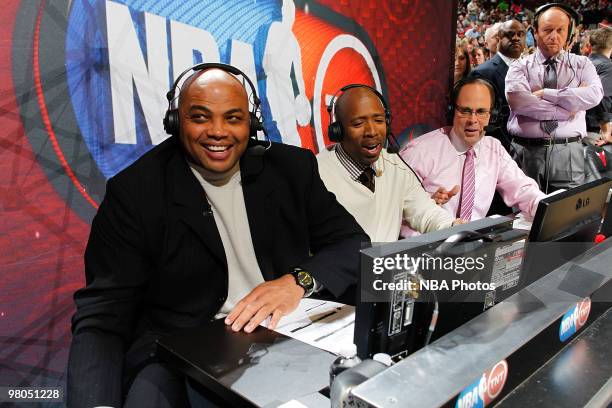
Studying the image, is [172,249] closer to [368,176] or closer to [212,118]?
[212,118]

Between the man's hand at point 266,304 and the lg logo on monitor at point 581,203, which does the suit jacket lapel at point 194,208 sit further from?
the lg logo on monitor at point 581,203

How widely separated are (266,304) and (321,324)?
0.48ft

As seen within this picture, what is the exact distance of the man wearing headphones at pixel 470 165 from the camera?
2.71 meters

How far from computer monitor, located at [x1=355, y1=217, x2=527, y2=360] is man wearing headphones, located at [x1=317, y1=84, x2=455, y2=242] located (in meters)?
1.31

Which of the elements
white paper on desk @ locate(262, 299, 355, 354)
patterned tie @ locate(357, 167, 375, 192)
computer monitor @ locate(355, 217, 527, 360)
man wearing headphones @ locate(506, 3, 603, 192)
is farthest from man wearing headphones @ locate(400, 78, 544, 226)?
computer monitor @ locate(355, 217, 527, 360)

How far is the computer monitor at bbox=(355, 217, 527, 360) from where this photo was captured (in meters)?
0.85

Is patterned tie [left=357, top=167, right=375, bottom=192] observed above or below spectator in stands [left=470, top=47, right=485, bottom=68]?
below

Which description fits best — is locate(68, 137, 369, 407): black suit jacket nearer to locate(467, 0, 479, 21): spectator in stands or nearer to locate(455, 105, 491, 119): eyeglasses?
locate(455, 105, 491, 119): eyeglasses

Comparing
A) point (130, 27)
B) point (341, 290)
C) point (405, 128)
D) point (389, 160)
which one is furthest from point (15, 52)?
point (405, 128)

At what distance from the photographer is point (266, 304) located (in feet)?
4.15

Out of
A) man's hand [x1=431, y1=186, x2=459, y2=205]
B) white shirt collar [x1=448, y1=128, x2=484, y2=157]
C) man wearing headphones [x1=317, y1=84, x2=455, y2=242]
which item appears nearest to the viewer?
man wearing headphones [x1=317, y1=84, x2=455, y2=242]

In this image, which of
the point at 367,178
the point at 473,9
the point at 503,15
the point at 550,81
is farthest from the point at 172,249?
the point at 503,15

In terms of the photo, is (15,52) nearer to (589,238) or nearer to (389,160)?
(389,160)

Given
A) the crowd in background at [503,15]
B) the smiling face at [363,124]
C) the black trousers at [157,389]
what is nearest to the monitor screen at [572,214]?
the black trousers at [157,389]
